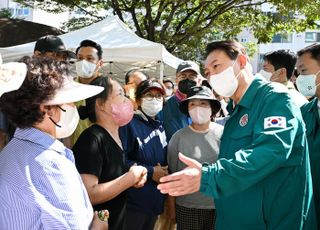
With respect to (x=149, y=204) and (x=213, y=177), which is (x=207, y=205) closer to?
(x=149, y=204)

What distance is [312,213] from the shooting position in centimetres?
254

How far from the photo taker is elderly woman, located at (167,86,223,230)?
12.4 feet

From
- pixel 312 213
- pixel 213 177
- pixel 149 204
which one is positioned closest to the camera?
pixel 213 177

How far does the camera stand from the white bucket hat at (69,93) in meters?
1.92

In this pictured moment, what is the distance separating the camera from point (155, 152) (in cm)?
368

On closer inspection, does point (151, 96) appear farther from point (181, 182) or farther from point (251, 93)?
point (181, 182)

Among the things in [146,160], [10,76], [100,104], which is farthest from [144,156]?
[10,76]

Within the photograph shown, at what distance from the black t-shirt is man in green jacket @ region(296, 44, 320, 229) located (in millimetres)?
1305

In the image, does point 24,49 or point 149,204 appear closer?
point 149,204

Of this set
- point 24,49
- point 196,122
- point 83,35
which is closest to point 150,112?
point 196,122

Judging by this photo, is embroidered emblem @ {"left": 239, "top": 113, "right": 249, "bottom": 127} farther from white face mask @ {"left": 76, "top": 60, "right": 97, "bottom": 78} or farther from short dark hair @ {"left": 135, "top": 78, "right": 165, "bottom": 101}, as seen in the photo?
white face mask @ {"left": 76, "top": 60, "right": 97, "bottom": 78}

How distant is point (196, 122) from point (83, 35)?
17.7 ft

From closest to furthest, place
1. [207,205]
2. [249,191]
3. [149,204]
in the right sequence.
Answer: [249,191]
[149,204]
[207,205]

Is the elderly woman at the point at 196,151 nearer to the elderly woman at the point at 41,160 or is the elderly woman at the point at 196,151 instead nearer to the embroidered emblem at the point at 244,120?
the embroidered emblem at the point at 244,120
